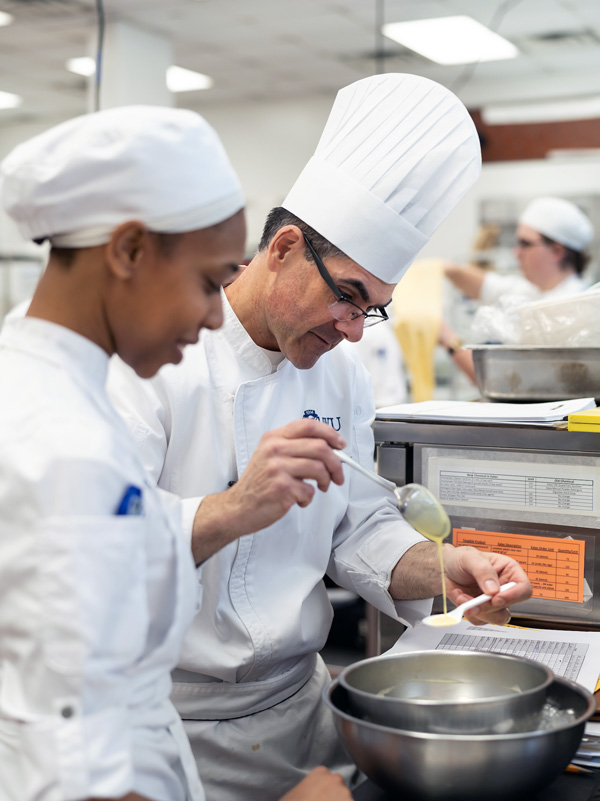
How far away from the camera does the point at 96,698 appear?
0.79 m

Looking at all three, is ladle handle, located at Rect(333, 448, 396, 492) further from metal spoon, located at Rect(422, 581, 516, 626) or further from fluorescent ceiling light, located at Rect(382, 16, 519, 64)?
fluorescent ceiling light, located at Rect(382, 16, 519, 64)

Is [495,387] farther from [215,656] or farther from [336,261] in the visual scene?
[215,656]

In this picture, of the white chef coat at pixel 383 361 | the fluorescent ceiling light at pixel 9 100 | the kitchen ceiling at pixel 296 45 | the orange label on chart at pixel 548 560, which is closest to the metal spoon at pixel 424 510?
the orange label on chart at pixel 548 560

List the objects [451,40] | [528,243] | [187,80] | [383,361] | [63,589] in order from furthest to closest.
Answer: [187,80] → [451,40] → [528,243] → [383,361] → [63,589]

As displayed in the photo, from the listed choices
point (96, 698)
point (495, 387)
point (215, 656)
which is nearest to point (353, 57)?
point (495, 387)

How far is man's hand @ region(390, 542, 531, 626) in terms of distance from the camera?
1.31 meters

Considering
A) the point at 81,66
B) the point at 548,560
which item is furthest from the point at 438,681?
the point at 81,66

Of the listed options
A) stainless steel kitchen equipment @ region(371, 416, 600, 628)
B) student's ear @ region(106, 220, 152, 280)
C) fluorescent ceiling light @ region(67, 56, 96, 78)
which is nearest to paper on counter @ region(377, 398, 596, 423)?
stainless steel kitchen equipment @ region(371, 416, 600, 628)

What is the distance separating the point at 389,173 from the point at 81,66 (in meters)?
5.40

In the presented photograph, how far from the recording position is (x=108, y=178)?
2.71ft

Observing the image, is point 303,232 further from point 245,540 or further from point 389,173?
point 245,540

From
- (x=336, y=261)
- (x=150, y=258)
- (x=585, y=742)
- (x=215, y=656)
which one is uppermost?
(x=150, y=258)

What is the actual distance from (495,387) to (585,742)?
80 cm

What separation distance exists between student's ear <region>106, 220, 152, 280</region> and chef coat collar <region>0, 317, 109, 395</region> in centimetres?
9
